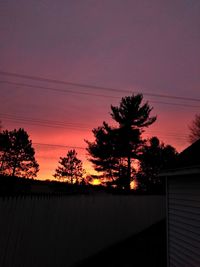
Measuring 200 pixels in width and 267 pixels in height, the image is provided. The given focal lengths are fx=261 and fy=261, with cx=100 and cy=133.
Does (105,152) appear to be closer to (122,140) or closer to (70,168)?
(122,140)

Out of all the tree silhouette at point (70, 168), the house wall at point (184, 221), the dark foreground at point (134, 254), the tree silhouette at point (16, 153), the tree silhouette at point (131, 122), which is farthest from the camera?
the tree silhouette at point (70, 168)

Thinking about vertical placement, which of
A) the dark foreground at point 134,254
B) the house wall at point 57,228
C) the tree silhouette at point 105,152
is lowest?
the dark foreground at point 134,254

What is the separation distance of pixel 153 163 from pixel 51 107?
97.4 feet

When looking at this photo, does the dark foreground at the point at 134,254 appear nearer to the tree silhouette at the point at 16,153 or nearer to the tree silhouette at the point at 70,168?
the tree silhouette at the point at 16,153

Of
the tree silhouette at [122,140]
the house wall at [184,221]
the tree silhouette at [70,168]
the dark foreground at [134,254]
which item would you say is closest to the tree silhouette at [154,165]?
the tree silhouette at [122,140]

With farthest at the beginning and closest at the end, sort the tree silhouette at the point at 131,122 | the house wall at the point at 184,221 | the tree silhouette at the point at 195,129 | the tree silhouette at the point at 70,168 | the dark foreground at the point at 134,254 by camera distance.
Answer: the tree silhouette at the point at 70,168 < the tree silhouette at the point at 131,122 < the tree silhouette at the point at 195,129 < the dark foreground at the point at 134,254 < the house wall at the point at 184,221

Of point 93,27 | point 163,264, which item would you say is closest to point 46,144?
point 93,27

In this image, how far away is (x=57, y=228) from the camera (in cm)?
691

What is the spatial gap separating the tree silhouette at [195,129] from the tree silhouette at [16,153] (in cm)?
2397

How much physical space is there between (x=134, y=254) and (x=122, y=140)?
20687 millimetres

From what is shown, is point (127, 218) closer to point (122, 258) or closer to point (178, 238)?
point (122, 258)

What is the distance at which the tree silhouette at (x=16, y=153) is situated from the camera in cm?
3901

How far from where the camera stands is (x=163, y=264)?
919 centimetres

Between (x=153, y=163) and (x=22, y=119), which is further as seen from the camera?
(x=153, y=163)
